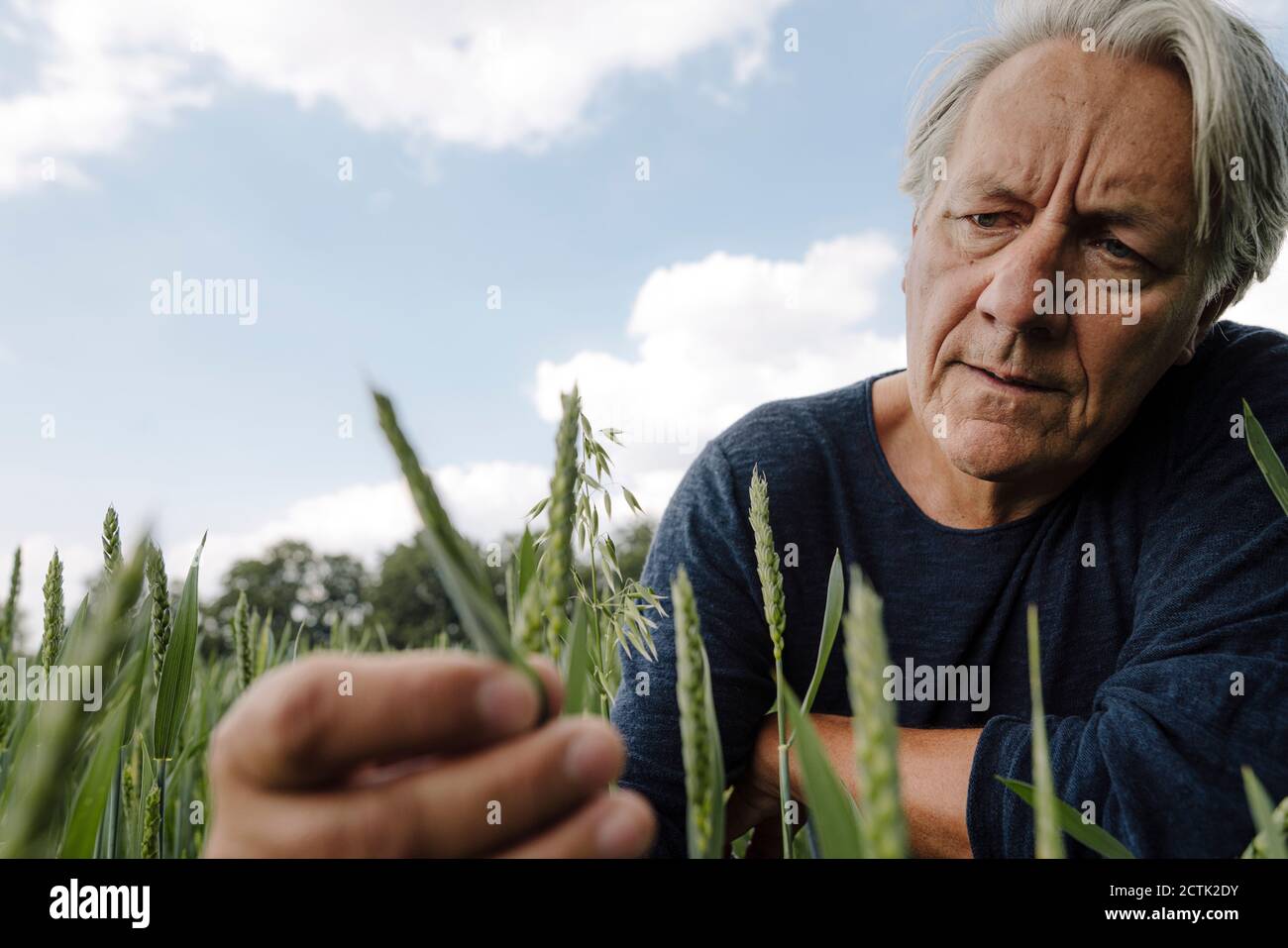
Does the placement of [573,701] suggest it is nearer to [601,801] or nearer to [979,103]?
[601,801]

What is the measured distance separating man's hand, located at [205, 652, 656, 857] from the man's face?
1354 mm

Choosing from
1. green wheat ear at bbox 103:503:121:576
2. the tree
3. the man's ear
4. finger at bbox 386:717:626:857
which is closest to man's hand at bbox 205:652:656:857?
finger at bbox 386:717:626:857

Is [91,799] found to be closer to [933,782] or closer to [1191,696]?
[933,782]

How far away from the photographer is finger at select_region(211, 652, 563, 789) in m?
0.42

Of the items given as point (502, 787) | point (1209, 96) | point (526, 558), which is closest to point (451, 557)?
point (502, 787)

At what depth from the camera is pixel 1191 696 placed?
1.18 metres

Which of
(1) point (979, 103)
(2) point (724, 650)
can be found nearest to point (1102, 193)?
(1) point (979, 103)

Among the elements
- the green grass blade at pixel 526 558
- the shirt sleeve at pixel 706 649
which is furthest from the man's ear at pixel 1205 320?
the green grass blade at pixel 526 558

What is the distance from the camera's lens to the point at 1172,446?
5.60 ft

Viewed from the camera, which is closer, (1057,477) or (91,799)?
(91,799)

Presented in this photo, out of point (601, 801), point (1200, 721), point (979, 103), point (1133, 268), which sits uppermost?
point (979, 103)

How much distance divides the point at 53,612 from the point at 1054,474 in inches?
66.8

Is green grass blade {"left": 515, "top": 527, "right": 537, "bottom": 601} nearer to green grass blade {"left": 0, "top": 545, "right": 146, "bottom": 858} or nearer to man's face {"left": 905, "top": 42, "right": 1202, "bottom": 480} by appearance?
green grass blade {"left": 0, "top": 545, "right": 146, "bottom": 858}
